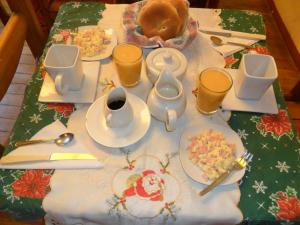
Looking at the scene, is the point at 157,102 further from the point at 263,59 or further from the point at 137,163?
the point at 263,59

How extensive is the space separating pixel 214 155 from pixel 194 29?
0.50 meters

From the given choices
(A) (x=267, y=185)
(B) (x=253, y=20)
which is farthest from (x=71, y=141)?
(B) (x=253, y=20)

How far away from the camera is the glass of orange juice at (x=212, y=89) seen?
779 mm

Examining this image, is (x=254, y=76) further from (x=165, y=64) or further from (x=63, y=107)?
(x=63, y=107)

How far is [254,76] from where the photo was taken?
81 cm

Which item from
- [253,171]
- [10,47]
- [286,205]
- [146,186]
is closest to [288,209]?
[286,205]

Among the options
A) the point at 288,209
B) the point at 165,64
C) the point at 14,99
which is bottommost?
the point at 14,99

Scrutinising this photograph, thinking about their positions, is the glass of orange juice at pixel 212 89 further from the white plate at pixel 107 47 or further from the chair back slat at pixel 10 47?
the chair back slat at pixel 10 47

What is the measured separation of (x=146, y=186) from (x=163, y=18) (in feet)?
1.90

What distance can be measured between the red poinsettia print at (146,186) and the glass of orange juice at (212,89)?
262mm

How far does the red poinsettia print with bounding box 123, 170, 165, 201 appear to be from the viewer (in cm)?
69

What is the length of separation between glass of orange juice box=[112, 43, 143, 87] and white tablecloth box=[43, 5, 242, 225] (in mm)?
193

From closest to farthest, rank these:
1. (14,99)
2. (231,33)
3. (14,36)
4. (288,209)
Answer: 1. (288,209)
2. (14,36)
3. (231,33)
4. (14,99)

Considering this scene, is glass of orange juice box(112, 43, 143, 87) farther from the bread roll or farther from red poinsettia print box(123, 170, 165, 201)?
red poinsettia print box(123, 170, 165, 201)
